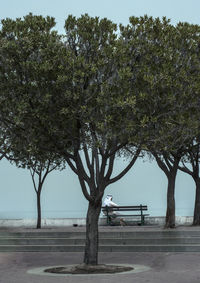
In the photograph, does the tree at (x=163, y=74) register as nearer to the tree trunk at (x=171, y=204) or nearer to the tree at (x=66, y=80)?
the tree at (x=66, y=80)

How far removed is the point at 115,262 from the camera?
1977 cm

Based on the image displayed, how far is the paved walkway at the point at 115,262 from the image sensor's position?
14820mm

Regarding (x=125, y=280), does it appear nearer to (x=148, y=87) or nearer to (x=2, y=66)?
(x=148, y=87)

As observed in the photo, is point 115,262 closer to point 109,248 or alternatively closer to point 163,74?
point 109,248

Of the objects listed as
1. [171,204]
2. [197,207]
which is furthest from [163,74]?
[197,207]

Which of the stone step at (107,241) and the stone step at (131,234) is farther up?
the stone step at (131,234)

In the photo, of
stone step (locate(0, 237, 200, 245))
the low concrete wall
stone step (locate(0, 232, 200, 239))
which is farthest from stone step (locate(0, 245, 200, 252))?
the low concrete wall

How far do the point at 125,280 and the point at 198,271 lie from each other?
8.07ft

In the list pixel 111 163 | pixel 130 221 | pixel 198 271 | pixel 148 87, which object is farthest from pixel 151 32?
pixel 130 221

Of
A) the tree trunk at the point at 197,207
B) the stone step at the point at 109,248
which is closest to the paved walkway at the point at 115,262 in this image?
the stone step at the point at 109,248

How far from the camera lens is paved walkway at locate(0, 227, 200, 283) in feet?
48.6

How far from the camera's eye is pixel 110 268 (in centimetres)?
1762

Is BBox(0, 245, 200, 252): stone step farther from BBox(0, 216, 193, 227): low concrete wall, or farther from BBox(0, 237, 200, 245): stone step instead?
BBox(0, 216, 193, 227): low concrete wall

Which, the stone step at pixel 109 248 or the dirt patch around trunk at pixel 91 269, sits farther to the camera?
the stone step at pixel 109 248
